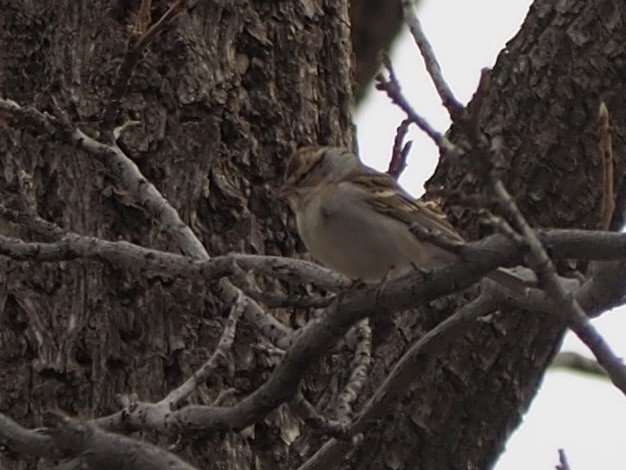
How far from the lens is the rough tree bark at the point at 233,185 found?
12.5 ft

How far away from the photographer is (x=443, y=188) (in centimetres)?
421

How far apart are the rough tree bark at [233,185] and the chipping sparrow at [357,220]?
0.15 metres

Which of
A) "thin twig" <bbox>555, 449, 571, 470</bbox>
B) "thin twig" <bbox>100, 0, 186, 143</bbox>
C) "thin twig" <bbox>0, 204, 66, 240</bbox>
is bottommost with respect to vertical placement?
"thin twig" <bbox>555, 449, 571, 470</bbox>

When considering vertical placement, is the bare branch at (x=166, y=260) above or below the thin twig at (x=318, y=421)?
above

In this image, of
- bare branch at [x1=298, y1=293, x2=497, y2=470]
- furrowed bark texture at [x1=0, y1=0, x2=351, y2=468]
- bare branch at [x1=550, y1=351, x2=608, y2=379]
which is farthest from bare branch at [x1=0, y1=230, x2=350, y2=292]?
bare branch at [x1=550, y1=351, x2=608, y2=379]

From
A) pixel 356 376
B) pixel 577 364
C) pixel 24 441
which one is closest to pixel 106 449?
pixel 24 441

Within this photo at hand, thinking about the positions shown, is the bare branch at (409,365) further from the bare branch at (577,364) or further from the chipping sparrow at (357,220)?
the bare branch at (577,364)

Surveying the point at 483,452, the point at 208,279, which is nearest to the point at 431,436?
the point at 483,452

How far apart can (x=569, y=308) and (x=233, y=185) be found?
1914 mm

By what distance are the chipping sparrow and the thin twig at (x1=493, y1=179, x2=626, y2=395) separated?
140 centimetres

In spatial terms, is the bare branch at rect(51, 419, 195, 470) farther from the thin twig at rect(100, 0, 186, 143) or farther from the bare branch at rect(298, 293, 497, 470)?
the thin twig at rect(100, 0, 186, 143)

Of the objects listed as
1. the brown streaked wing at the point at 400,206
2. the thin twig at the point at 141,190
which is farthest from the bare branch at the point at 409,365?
the brown streaked wing at the point at 400,206

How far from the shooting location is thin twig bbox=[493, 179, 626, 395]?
232cm

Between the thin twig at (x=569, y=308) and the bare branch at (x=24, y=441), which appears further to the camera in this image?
the bare branch at (x=24, y=441)
